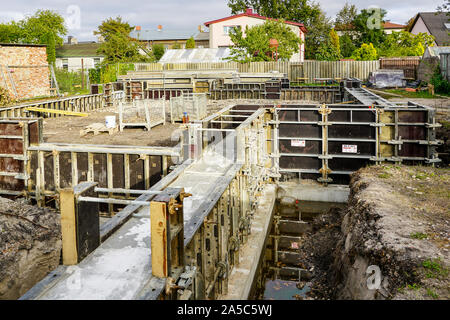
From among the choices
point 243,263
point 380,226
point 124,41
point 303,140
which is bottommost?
point 243,263

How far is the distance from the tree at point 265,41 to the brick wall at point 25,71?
18.5 m

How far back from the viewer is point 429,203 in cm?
980

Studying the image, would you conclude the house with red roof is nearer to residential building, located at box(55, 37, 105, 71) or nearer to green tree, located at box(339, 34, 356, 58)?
green tree, located at box(339, 34, 356, 58)

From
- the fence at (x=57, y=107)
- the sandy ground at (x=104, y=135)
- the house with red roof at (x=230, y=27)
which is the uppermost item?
the house with red roof at (x=230, y=27)

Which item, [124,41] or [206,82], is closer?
[206,82]

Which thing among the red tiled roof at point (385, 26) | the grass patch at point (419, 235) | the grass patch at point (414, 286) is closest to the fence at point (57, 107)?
the grass patch at point (419, 235)

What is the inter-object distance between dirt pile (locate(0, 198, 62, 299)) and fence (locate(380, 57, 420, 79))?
3953cm

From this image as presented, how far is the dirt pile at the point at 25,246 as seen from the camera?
891 centimetres

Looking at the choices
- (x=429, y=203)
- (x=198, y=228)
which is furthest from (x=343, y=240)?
(x=198, y=228)

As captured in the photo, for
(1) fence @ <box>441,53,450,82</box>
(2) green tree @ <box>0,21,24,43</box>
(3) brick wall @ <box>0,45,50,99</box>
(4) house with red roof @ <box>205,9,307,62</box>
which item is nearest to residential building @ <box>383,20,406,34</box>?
(4) house with red roof @ <box>205,9,307,62</box>

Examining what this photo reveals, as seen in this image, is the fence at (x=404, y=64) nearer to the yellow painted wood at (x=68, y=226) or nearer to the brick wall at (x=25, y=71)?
the brick wall at (x=25, y=71)

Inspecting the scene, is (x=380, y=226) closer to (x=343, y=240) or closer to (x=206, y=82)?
(x=343, y=240)

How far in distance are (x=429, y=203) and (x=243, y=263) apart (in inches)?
167

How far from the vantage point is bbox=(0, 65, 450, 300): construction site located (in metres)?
5.37
